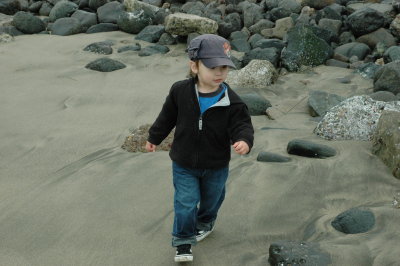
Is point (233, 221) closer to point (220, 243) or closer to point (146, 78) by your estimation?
point (220, 243)

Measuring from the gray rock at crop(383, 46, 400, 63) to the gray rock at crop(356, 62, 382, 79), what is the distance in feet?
1.27

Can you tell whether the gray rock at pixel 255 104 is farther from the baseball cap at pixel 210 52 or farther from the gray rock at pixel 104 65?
the baseball cap at pixel 210 52

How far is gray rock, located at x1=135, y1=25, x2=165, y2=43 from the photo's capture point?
9.62 meters

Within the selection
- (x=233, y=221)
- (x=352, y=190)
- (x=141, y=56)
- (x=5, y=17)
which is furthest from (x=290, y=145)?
(x=5, y=17)

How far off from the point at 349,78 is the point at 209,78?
5.14 meters

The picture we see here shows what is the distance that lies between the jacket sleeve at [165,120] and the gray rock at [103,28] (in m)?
7.44

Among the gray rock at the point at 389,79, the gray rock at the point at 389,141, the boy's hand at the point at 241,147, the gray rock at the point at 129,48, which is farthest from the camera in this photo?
the gray rock at the point at 129,48

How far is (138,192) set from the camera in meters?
4.04

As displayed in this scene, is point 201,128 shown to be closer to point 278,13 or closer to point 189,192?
point 189,192

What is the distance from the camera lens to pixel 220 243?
342cm

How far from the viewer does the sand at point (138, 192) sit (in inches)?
130

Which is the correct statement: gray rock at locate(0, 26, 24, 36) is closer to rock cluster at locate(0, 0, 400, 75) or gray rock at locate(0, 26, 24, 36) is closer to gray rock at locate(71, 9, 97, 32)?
rock cluster at locate(0, 0, 400, 75)

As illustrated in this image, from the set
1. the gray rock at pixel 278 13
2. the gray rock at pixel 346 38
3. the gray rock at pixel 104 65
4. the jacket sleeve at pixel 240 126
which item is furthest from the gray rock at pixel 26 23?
the jacket sleeve at pixel 240 126

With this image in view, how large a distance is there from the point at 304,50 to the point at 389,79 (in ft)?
5.95
